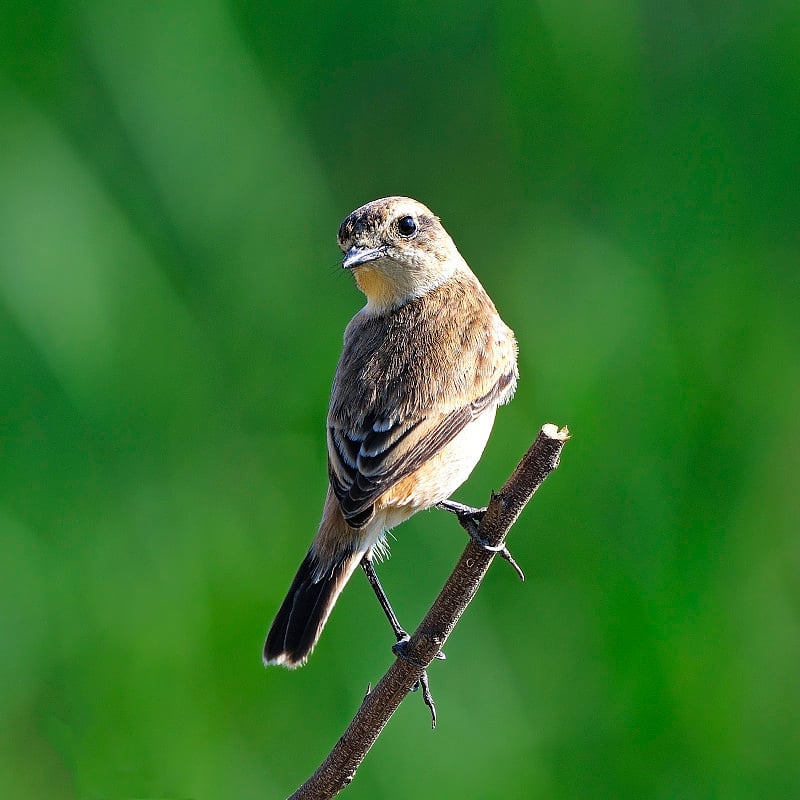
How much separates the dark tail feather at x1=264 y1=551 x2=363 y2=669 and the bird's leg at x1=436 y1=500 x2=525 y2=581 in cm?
27

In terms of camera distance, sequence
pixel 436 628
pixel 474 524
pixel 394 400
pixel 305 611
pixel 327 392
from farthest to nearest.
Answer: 1. pixel 327 392
2. pixel 394 400
3. pixel 305 611
4. pixel 474 524
5. pixel 436 628

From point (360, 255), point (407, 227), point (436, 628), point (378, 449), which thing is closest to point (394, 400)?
point (378, 449)

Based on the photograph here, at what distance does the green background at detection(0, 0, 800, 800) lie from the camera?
14.3 ft

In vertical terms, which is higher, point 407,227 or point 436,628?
point 407,227

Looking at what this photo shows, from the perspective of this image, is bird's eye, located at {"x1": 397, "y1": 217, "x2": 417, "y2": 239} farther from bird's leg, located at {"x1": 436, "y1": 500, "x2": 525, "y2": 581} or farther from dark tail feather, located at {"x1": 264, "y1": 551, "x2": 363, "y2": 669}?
dark tail feather, located at {"x1": 264, "y1": 551, "x2": 363, "y2": 669}

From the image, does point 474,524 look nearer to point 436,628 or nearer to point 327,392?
point 436,628

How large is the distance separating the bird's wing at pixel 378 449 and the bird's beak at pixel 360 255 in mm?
464

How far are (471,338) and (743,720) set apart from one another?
1.74m

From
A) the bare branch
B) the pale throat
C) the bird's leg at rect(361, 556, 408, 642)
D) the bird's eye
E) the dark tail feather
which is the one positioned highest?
the bird's eye

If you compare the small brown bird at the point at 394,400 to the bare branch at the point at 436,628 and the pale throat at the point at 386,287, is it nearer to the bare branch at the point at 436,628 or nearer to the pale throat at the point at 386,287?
the pale throat at the point at 386,287

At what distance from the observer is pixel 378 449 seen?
3273 millimetres

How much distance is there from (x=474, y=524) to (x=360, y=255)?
39.2 inches

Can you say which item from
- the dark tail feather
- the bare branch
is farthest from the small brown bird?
the bare branch

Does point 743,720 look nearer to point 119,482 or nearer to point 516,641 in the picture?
point 516,641
